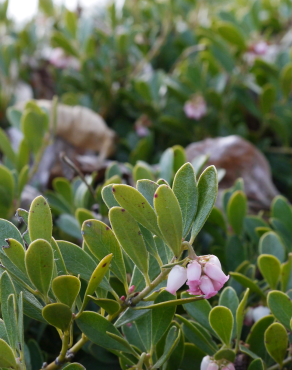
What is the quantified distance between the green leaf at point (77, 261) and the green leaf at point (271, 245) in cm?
44

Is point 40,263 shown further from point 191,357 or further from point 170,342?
point 191,357

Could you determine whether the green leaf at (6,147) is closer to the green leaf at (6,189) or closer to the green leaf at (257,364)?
the green leaf at (6,189)

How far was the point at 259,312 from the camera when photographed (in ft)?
3.10

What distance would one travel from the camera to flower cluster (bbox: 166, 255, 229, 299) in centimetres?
62

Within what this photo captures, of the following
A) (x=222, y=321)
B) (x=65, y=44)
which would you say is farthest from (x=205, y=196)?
(x=65, y=44)

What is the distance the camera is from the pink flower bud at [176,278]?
0.62 meters

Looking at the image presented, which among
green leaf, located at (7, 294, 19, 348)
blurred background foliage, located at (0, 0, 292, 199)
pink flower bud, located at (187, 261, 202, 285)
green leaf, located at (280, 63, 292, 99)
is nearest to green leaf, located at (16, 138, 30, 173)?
blurred background foliage, located at (0, 0, 292, 199)

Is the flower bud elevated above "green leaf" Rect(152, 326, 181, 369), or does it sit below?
below

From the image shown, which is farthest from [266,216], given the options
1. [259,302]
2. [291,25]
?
[291,25]

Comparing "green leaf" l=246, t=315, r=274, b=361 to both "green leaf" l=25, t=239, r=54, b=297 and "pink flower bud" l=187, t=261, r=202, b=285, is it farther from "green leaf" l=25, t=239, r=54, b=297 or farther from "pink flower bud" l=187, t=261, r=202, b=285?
"green leaf" l=25, t=239, r=54, b=297

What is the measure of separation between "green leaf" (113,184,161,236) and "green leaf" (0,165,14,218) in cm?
58

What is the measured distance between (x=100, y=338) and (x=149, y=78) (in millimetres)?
1347

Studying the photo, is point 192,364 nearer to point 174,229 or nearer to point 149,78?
point 174,229

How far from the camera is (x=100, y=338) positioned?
2.19 ft
